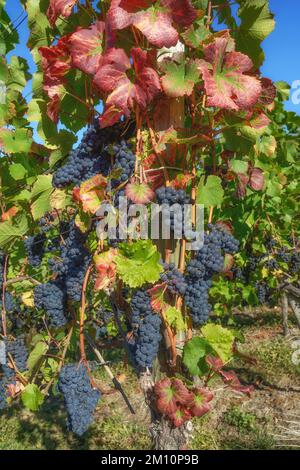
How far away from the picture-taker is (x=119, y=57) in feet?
4.11

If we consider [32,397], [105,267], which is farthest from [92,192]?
[32,397]

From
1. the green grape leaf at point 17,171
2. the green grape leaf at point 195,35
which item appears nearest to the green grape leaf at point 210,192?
the green grape leaf at point 195,35

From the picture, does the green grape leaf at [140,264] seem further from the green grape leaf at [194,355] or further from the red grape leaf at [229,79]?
the red grape leaf at [229,79]

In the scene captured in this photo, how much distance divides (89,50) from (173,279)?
778 mm

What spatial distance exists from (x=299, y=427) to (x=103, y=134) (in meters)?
2.97

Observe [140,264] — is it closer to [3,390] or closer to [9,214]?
[9,214]

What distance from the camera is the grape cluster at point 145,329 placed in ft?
4.35

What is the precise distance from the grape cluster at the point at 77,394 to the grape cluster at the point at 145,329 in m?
0.27

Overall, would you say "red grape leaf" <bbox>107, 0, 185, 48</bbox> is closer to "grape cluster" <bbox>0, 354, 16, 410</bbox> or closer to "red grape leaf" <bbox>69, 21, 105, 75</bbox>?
"red grape leaf" <bbox>69, 21, 105, 75</bbox>

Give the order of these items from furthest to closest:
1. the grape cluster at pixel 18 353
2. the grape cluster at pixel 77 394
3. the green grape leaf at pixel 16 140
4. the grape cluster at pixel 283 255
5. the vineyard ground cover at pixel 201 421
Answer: the grape cluster at pixel 283 255
the vineyard ground cover at pixel 201 421
the grape cluster at pixel 18 353
the green grape leaf at pixel 16 140
the grape cluster at pixel 77 394

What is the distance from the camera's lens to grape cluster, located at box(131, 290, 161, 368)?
133 cm

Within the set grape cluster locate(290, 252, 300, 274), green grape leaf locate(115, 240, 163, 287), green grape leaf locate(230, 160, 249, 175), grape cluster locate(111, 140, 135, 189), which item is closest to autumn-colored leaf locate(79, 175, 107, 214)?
grape cluster locate(111, 140, 135, 189)

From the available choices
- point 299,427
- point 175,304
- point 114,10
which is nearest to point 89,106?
point 114,10

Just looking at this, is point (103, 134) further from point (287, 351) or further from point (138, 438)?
point (287, 351)
